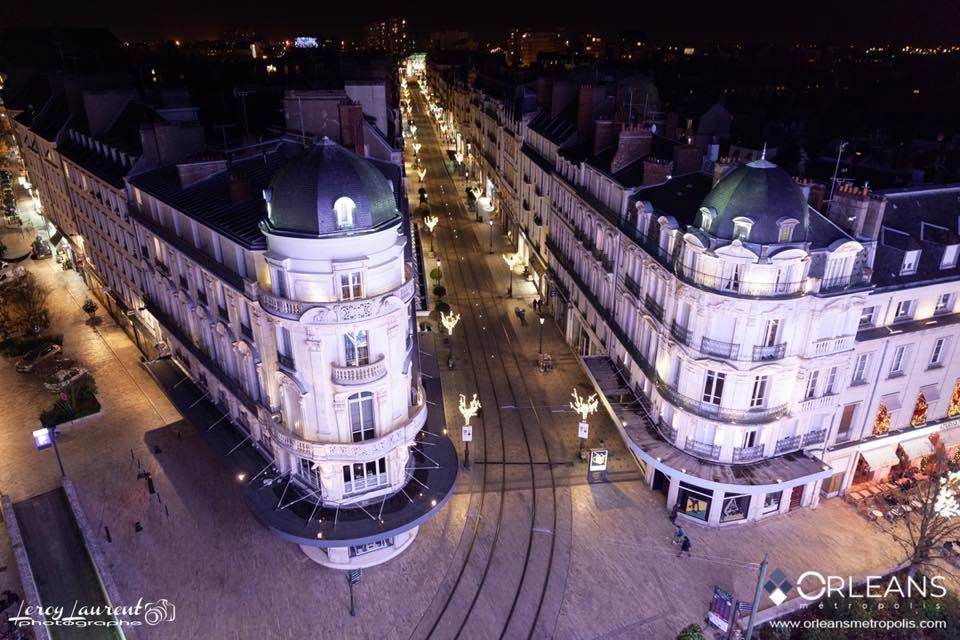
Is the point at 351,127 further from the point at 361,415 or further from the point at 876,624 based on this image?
the point at 876,624

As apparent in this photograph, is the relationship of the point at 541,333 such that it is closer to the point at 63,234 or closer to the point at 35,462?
the point at 35,462

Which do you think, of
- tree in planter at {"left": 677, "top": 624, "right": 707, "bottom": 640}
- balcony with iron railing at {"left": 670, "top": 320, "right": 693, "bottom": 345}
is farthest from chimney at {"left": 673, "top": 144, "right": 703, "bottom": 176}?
tree in planter at {"left": 677, "top": 624, "right": 707, "bottom": 640}

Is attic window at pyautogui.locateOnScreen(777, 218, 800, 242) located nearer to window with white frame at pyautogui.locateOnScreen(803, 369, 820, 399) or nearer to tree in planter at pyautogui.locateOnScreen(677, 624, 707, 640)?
window with white frame at pyautogui.locateOnScreen(803, 369, 820, 399)

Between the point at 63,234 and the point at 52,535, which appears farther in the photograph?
the point at 63,234

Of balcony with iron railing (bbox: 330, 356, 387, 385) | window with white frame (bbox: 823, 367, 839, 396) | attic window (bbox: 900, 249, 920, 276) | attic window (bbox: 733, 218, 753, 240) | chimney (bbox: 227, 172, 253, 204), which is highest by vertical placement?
chimney (bbox: 227, 172, 253, 204)

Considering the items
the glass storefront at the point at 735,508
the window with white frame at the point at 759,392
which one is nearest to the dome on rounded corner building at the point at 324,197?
the window with white frame at the point at 759,392

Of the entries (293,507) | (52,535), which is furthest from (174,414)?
(293,507)

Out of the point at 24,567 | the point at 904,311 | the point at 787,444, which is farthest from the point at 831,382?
the point at 24,567
